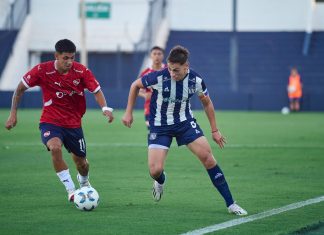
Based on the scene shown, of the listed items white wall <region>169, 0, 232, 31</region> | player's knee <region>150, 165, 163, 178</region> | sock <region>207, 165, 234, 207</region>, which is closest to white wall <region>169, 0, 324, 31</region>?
white wall <region>169, 0, 232, 31</region>

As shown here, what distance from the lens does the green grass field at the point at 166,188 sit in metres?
9.75

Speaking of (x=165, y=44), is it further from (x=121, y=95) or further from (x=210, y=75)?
(x=121, y=95)

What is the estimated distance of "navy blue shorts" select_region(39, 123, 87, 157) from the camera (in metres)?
11.5

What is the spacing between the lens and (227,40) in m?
46.1

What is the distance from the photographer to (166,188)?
13070mm

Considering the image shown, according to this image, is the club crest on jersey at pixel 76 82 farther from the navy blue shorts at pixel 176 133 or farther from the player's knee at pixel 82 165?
the navy blue shorts at pixel 176 133

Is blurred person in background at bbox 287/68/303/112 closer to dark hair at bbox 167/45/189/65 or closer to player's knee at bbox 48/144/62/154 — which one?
player's knee at bbox 48/144/62/154

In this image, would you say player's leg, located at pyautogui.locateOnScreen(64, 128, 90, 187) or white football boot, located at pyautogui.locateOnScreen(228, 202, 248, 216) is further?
player's leg, located at pyautogui.locateOnScreen(64, 128, 90, 187)

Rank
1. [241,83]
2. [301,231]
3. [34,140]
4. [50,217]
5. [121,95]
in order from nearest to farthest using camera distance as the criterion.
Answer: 1. [301,231]
2. [50,217]
3. [34,140]
4. [121,95]
5. [241,83]

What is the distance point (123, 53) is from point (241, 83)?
251 inches

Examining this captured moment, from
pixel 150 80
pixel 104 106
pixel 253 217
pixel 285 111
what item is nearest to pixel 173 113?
pixel 150 80

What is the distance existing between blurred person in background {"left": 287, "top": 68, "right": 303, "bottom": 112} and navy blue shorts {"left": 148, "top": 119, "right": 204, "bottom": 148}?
94.8ft

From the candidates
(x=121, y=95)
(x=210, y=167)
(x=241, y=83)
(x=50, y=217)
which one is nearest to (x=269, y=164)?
(x=210, y=167)

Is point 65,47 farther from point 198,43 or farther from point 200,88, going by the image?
point 198,43
